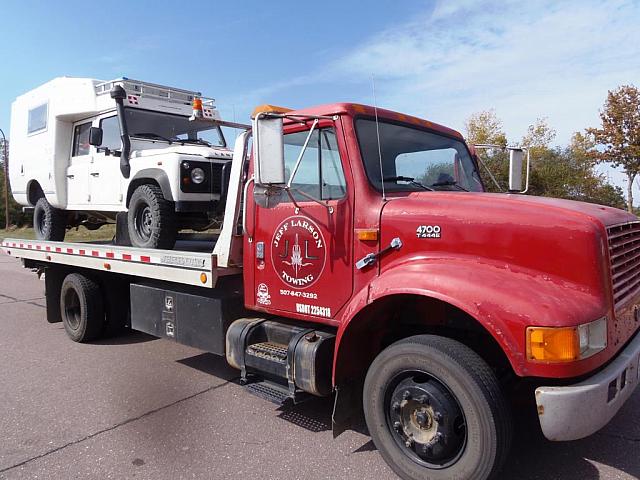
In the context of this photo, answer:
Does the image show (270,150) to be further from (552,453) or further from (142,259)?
(552,453)

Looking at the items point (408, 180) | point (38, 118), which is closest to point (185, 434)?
point (408, 180)

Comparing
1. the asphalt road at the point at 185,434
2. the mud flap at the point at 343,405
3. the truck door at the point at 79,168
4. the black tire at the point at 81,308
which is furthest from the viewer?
the truck door at the point at 79,168

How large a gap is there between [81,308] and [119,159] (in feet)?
6.11

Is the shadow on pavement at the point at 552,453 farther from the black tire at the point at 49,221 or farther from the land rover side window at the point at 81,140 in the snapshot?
the black tire at the point at 49,221

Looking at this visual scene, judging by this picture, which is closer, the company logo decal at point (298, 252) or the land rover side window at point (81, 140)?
the company logo decal at point (298, 252)

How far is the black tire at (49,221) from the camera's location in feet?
26.5

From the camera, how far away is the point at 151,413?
406cm

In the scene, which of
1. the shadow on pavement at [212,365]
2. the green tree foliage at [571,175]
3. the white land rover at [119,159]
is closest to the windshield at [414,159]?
the white land rover at [119,159]

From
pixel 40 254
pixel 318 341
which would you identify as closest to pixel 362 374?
pixel 318 341

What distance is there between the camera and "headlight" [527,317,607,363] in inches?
96.9

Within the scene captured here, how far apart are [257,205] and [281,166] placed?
0.85m

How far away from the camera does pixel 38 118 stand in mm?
7969

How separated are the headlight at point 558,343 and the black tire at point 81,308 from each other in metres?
5.05

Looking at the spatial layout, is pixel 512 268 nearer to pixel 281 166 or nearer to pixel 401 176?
pixel 401 176
